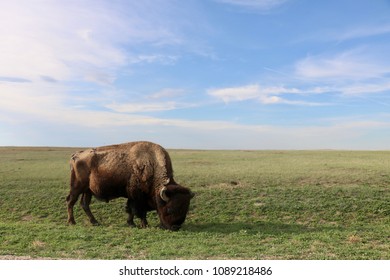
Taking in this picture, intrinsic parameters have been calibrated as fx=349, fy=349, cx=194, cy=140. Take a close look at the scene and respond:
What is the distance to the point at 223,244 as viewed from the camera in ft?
33.0

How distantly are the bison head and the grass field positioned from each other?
0.45 m

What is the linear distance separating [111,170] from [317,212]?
932 cm

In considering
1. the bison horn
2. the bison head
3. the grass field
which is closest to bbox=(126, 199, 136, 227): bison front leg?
the grass field

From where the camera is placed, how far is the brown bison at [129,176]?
13125 mm

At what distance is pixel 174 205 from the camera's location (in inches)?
468

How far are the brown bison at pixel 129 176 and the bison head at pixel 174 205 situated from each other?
3 centimetres

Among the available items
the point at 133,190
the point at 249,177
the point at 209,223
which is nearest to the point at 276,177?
the point at 249,177

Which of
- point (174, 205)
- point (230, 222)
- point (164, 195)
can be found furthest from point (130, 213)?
point (230, 222)

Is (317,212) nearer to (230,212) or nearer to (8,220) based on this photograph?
(230,212)

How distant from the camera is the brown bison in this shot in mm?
13125

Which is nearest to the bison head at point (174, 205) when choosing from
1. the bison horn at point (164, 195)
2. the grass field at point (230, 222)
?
the bison horn at point (164, 195)

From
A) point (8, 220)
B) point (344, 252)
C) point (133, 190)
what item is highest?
point (133, 190)

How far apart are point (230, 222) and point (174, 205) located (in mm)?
3991
